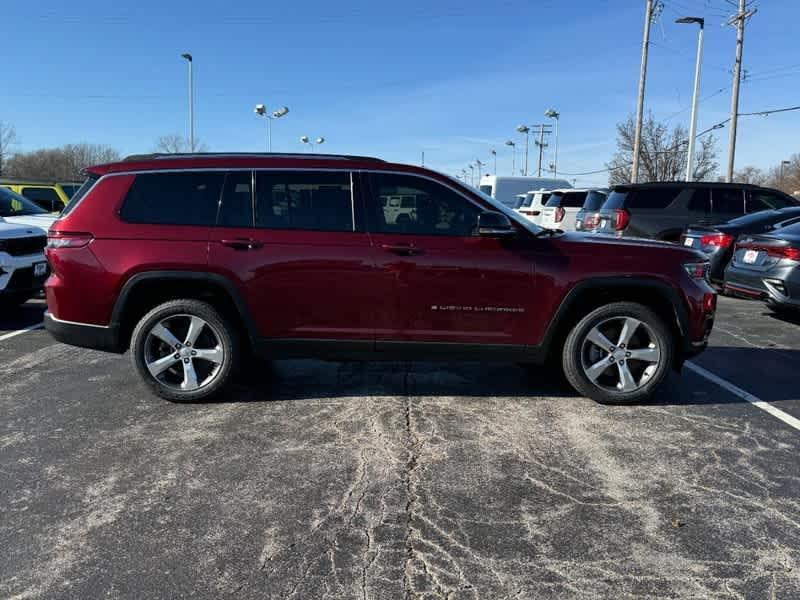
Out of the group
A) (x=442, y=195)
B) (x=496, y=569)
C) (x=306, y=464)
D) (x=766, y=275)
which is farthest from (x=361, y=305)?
(x=766, y=275)

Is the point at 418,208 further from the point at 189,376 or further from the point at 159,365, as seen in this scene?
the point at 159,365

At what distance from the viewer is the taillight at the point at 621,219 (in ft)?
37.5

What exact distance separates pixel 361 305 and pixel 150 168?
1892 mm

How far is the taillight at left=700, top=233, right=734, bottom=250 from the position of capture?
941 cm

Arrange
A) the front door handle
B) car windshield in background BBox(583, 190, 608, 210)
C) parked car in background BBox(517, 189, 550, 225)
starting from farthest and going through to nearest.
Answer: parked car in background BBox(517, 189, 550, 225), car windshield in background BBox(583, 190, 608, 210), the front door handle

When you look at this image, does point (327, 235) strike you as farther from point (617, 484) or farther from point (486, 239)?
point (617, 484)

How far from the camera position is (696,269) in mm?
4695

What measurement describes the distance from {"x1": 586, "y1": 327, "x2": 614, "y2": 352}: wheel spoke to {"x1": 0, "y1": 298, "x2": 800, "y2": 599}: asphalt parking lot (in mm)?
494

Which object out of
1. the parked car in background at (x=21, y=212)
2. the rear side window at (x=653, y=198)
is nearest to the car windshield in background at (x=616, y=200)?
the rear side window at (x=653, y=198)

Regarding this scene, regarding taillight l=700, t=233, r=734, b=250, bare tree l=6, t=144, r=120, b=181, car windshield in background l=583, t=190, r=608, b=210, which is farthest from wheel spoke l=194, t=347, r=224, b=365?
bare tree l=6, t=144, r=120, b=181

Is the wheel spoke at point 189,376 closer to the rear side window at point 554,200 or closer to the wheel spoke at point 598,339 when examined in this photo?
the wheel spoke at point 598,339

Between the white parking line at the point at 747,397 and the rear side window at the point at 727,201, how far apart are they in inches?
270

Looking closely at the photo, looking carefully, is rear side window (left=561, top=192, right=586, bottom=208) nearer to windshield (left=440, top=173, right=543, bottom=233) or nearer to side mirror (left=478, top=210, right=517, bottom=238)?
windshield (left=440, top=173, right=543, bottom=233)

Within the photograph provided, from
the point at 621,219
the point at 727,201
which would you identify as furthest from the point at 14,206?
the point at 727,201
